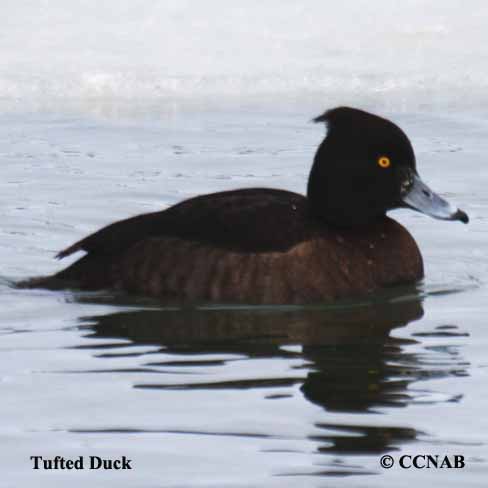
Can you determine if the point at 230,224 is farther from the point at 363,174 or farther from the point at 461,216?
the point at 461,216

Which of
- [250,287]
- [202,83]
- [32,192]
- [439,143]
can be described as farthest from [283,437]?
[202,83]

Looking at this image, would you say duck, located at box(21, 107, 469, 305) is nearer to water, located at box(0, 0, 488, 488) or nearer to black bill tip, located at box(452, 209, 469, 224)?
black bill tip, located at box(452, 209, 469, 224)

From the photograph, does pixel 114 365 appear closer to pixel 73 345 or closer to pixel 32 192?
pixel 73 345

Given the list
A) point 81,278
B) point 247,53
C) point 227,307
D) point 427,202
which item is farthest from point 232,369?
point 247,53

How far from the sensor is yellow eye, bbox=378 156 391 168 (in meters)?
7.86

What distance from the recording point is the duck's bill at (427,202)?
782 centimetres

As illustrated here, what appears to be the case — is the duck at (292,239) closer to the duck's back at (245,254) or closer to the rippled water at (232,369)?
the duck's back at (245,254)

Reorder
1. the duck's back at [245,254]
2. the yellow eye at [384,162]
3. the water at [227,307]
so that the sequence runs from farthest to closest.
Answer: the yellow eye at [384,162]
the duck's back at [245,254]
the water at [227,307]

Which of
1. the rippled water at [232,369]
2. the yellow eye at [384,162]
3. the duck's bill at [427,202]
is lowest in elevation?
the rippled water at [232,369]

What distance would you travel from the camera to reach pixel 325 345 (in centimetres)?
647

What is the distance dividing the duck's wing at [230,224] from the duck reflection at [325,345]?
354 mm

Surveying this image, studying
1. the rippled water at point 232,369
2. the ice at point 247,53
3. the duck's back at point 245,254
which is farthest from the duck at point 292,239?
the ice at point 247,53

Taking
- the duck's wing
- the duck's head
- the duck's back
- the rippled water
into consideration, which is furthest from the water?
the duck's head

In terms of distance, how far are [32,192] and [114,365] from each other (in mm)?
4266
